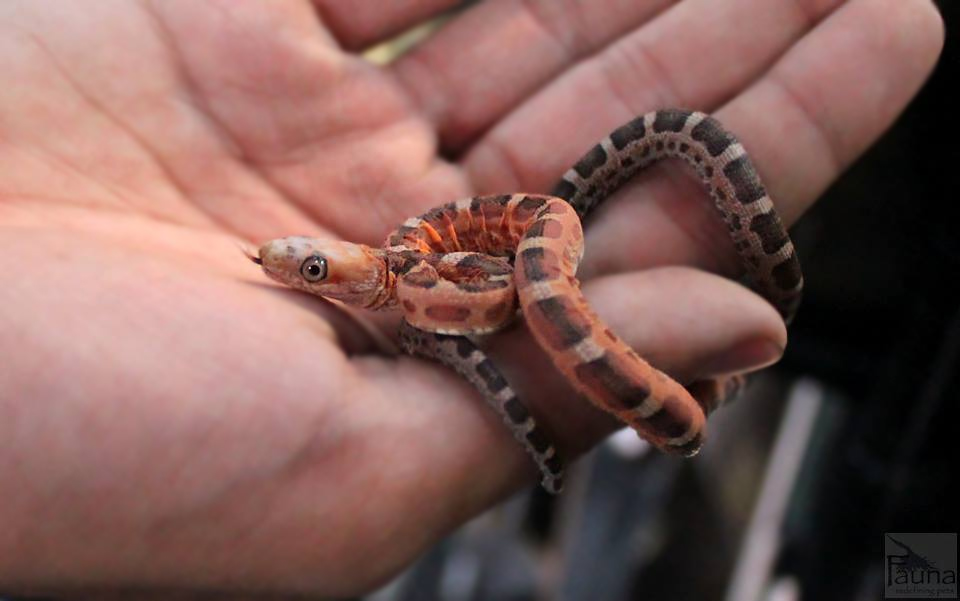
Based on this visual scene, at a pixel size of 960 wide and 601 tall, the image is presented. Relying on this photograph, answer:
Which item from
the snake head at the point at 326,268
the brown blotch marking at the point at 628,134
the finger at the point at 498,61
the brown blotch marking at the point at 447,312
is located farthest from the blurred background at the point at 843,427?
the snake head at the point at 326,268

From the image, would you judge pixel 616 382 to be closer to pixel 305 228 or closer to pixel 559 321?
pixel 559 321

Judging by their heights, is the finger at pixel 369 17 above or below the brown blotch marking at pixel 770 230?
above

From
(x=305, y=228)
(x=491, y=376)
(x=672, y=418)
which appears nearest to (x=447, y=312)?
(x=491, y=376)

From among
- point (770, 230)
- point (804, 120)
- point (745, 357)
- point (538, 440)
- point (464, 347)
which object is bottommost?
point (745, 357)

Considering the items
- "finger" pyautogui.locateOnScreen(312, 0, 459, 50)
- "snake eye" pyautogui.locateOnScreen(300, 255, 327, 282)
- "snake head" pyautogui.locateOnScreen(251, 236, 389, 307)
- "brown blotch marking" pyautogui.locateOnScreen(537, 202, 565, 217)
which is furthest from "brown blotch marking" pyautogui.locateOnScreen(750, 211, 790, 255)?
"finger" pyautogui.locateOnScreen(312, 0, 459, 50)

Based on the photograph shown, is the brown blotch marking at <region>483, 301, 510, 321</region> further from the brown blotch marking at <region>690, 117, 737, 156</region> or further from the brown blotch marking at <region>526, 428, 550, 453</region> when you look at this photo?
the brown blotch marking at <region>690, 117, 737, 156</region>

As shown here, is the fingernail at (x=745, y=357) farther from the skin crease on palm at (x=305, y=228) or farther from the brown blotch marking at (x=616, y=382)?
the brown blotch marking at (x=616, y=382)
